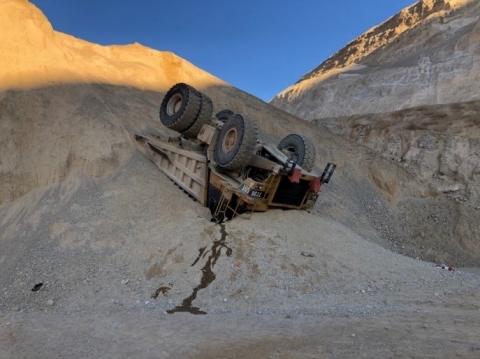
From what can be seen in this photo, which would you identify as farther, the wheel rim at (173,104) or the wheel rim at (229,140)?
the wheel rim at (173,104)

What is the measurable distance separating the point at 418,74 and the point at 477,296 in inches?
1031

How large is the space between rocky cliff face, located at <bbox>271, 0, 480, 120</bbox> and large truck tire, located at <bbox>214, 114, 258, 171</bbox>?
1858 centimetres

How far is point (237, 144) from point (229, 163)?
54 cm

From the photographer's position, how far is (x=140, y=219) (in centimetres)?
1058

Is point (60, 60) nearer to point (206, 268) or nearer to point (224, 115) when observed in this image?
point (224, 115)

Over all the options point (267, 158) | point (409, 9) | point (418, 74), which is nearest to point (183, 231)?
point (267, 158)

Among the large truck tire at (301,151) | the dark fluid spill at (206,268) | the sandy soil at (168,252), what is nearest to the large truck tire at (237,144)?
the sandy soil at (168,252)

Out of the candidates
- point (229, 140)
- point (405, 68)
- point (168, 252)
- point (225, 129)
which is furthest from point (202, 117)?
point (405, 68)

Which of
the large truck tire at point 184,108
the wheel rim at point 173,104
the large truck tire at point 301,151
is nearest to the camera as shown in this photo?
the large truck tire at point 301,151

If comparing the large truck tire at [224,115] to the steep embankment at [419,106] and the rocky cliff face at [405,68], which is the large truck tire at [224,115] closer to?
the steep embankment at [419,106]

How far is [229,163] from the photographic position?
10.2m

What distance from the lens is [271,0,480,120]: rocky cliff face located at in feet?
88.5

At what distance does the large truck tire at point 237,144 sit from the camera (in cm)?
998

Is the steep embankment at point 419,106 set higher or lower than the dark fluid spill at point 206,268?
higher
